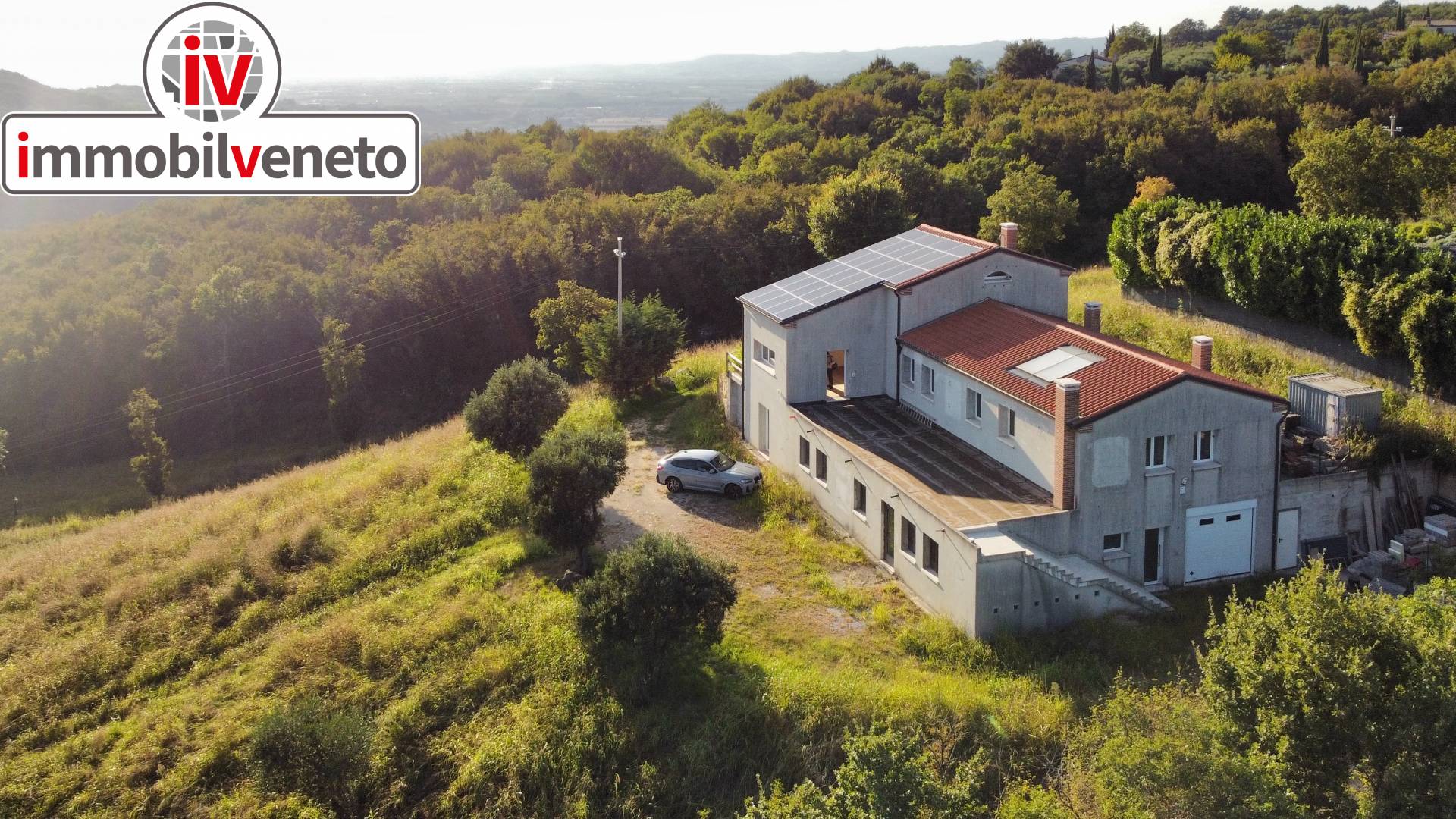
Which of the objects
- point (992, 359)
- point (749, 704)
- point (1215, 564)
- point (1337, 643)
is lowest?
point (749, 704)

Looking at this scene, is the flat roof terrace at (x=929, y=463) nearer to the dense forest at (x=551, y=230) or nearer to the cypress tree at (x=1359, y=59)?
the dense forest at (x=551, y=230)

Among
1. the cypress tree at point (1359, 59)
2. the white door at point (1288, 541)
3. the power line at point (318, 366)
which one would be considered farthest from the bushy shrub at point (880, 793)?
the cypress tree at point (1359, 59)

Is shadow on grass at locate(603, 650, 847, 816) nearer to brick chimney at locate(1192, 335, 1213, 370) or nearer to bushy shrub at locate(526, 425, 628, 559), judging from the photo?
bushy shrub at locate(526, 425, 628, 559)

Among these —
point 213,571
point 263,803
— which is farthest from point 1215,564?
point 213,571

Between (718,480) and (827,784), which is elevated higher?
(718,480)

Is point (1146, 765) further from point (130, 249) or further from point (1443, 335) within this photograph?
point (130, 249)

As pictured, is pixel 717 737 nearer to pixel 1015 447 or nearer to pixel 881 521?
pixel 881 521

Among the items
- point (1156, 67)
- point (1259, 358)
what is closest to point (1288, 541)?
point (1259, 358)

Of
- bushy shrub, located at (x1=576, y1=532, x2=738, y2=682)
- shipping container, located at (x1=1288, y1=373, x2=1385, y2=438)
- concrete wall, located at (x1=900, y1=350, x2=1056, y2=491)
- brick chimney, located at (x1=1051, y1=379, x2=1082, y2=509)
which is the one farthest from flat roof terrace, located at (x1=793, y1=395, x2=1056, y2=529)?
shipping container, located at (x1=1288, y1=373, x2=1385, y2=438)
